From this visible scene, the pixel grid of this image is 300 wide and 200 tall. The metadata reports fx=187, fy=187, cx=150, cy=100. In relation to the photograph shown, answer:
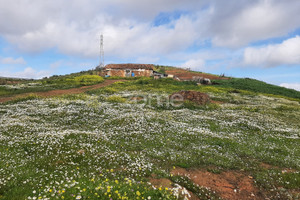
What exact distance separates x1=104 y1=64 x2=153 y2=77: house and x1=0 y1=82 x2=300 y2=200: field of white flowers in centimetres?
7866

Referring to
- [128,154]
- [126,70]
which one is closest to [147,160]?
[128,154]

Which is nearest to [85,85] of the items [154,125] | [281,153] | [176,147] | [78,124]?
[78,124]

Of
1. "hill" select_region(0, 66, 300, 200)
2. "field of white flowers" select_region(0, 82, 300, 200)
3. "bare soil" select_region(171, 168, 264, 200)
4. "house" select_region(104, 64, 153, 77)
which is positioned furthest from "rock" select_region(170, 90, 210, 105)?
"house" select_region(104, 64, 153, 77)

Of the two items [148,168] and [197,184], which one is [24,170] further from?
[197,184]

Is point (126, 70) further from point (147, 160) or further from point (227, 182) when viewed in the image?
point (227, 182)

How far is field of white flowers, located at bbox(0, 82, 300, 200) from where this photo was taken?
8.53 meters

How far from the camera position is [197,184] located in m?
11.4

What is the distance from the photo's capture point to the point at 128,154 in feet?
45.6

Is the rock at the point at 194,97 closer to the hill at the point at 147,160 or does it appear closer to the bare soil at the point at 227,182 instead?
the hill at the point at 147,160

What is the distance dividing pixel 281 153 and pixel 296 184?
237 inches

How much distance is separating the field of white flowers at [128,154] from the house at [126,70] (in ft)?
258

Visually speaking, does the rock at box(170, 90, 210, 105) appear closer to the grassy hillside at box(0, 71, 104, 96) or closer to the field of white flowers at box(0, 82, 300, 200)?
the field of white flowers at box(0, 82, 300, 200)

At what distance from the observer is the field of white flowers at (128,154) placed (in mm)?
8531

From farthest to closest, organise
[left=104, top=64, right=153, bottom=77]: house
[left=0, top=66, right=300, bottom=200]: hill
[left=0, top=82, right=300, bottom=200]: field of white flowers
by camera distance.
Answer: [left=104, top=64, right=153, bottom=77]: house < [left=0, top=66, right=300, bottom=200]: hill < [left=0, top=82, right=300, bottom=200]: field of white flowers
